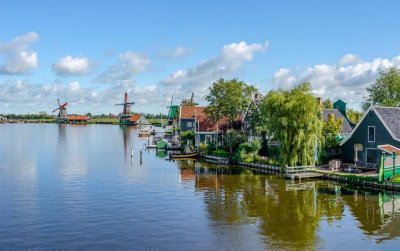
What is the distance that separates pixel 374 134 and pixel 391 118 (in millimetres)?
2792

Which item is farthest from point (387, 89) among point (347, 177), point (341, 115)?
point (347, 177)

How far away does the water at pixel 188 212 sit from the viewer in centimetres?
2870

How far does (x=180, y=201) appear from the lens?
1624 inches

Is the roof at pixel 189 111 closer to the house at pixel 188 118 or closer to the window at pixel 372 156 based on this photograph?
the house at pixel 188 118

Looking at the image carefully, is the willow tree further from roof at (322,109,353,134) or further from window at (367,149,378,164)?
roof at (322,109,353,134)

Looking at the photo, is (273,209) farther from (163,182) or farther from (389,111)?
(389,111)

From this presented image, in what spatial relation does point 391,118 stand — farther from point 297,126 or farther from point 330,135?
point 297,126

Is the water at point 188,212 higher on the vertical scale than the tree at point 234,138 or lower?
lower

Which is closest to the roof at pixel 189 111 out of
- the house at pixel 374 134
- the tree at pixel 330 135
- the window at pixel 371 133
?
the tree at pixel 330 135

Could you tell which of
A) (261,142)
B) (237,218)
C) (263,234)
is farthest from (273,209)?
(261,142)

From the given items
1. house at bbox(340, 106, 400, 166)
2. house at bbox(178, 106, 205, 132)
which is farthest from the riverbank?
house at bbox(178, 106, 205, 132)

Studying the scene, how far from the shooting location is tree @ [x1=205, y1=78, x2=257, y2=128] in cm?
7812

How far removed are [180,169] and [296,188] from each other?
2214 centimetres

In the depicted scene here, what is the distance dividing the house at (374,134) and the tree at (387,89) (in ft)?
106
